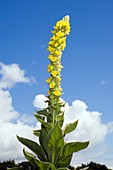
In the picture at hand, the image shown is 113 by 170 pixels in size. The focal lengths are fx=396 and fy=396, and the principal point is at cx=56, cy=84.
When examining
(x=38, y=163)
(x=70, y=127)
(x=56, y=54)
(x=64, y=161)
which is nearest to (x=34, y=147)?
(x=38, y=163)

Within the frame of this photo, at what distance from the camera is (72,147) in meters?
5.16

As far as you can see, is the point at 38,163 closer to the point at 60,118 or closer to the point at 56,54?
the point at 60,118

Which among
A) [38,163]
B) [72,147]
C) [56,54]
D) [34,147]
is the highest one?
[56,54]

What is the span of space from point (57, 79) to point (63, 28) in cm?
74

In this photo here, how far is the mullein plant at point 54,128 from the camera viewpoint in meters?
5.11

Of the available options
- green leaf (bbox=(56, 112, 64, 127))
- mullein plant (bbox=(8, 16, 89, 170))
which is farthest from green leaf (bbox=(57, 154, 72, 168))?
green leaf (bbox=(56, 112, 64, 127))

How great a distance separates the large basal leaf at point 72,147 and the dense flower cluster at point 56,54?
0.70 m

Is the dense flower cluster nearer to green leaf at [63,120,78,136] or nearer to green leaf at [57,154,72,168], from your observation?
green leaf at [63,120,78,136]

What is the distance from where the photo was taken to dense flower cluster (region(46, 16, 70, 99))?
17.9 ft

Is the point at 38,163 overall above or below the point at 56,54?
below

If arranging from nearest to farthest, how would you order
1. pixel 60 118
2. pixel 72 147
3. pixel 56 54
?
1. pixel 72 147
2. pixel 60 118
3. pixel 56 54

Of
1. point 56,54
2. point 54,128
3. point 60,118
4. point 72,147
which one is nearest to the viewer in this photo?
point 54,128

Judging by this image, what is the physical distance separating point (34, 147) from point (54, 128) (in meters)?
0.51

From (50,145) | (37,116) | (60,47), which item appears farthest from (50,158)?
(60,47)
